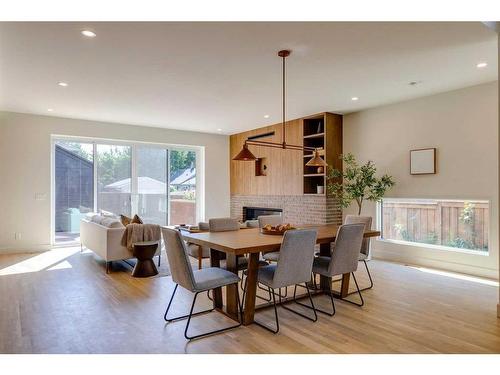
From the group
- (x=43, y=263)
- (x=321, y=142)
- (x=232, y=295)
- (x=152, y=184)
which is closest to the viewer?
(x=232, y=295)

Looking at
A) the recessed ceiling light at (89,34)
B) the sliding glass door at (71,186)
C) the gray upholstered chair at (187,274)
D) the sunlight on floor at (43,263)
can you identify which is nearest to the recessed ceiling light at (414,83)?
the gray upholstered chair at (187,274)

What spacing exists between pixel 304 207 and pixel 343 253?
11.3 ft

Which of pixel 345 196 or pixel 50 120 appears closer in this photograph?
pixel 345 196

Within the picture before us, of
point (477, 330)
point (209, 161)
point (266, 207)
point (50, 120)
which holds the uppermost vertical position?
point (50, 120)

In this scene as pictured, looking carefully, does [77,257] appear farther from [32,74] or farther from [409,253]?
[409,253]

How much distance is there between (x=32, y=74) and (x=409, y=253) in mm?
5978

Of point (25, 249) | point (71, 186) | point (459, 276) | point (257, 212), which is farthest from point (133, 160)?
point (459, 276)

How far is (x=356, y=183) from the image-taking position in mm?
5852

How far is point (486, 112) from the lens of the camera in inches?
181

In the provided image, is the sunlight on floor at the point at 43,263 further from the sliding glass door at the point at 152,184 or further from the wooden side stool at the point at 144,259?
the sliding glass door at the point at 152,184

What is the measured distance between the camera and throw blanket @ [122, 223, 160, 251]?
4.91 metres

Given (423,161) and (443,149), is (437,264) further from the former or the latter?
(443,149)

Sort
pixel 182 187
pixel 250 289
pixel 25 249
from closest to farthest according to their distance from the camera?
pixel 250 289
pixel 25 249
pixel 182 187
